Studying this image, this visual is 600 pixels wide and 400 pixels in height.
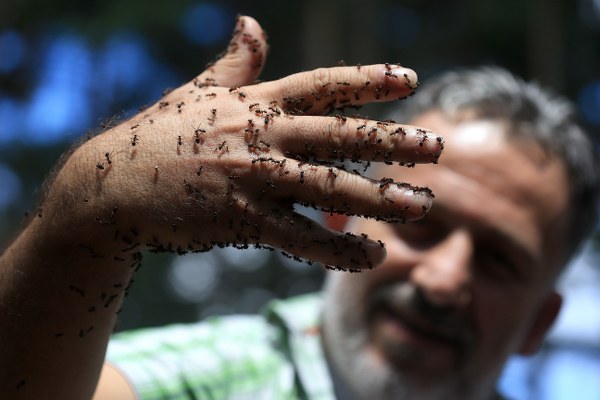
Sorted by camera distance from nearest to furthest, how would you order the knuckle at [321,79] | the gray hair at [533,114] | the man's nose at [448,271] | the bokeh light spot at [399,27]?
the knuckle at [321,79], the man's nose at [448,271], the gray hair at [533,114], the bokeh light spot at [399,27]

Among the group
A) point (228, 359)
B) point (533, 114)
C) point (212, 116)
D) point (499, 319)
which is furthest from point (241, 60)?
point (533, 114)

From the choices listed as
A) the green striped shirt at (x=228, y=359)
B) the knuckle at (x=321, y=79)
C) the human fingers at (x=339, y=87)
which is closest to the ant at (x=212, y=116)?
the human fingers at (x=339, y=87)

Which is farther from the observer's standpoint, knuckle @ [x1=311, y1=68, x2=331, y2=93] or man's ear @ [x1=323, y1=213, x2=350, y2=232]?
man's ear @ [x1=323, y1=213, x2=350, y2=232]

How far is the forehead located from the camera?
2.68 meters

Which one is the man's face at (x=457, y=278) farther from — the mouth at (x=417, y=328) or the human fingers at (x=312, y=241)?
the human fingers at (x=312, y=241)

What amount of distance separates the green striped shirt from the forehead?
744mm

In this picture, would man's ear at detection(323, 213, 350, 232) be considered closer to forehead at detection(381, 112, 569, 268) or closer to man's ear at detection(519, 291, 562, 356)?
forehead at detection(381, 112, 569, 268)

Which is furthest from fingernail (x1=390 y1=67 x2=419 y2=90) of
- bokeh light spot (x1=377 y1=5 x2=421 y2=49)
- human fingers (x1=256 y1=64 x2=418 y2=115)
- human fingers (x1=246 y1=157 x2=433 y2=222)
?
bokeh light spot (x1=377 y1=5 x2=421 y2=49)

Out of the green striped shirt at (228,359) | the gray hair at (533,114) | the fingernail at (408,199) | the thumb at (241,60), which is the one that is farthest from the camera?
the gray hair at (533,114)

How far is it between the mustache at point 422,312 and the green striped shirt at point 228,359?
0.36 metres

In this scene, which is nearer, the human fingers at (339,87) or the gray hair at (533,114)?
the human fingers at (339,87)

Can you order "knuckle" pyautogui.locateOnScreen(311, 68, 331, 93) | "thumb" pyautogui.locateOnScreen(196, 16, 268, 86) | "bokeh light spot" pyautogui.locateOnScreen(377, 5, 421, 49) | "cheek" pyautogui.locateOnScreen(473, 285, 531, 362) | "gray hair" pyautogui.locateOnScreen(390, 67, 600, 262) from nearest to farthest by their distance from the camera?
1. "knuckle" pyautogui.locateOnScreen(311, 68, 331, 93)
2. "thumb" pyautogui.locateOnScreen(196, 16, 268, 86)
3. "cheek" pyautogui.locateOnScreen(473, 285, 531, 362)
4. "gray hair" pyautogui.locateOnScreen(390, 67, 600, 262)
5. "bokeh light spot" pyautogui.locateOnScreen(377, 5, 421, 49)

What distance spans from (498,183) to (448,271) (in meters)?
0.45

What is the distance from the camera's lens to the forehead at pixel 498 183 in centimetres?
268
